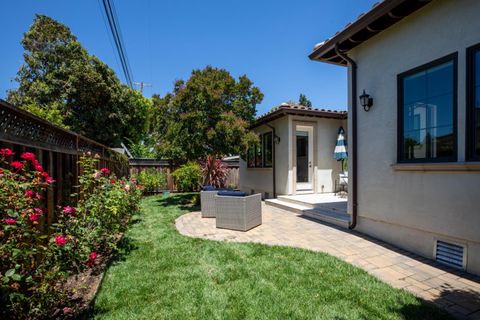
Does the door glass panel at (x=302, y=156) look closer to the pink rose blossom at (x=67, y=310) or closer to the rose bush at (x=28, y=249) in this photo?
the rose bush at (x=28, y=249)

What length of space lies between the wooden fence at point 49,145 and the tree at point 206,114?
341 cm

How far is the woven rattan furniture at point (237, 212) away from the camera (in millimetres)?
5605

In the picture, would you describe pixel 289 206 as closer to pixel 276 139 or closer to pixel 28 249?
pixel 276 139

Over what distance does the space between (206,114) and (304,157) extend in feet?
14.2

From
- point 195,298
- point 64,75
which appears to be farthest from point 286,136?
point 64,75

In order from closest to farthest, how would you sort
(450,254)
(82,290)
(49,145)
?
(82,290) → (49,145) → (450,254)

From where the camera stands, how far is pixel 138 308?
8.48ft

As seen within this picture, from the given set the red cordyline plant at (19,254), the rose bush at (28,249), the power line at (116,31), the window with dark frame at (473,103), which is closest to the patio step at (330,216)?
the window with dark frame at (473,103)

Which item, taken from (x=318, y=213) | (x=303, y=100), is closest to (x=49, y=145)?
(x=318, y=213)

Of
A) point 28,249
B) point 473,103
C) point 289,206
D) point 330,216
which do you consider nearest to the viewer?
point 28,249

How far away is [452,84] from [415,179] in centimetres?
156

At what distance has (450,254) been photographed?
3643 mm

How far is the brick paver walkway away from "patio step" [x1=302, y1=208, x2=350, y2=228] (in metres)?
0.24

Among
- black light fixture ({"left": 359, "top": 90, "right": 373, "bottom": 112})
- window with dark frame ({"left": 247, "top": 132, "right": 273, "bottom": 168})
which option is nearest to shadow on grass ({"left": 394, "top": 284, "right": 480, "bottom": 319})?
black light fixture ({"left": 359, "top": 90, "right": 373, "bottom": 112})
